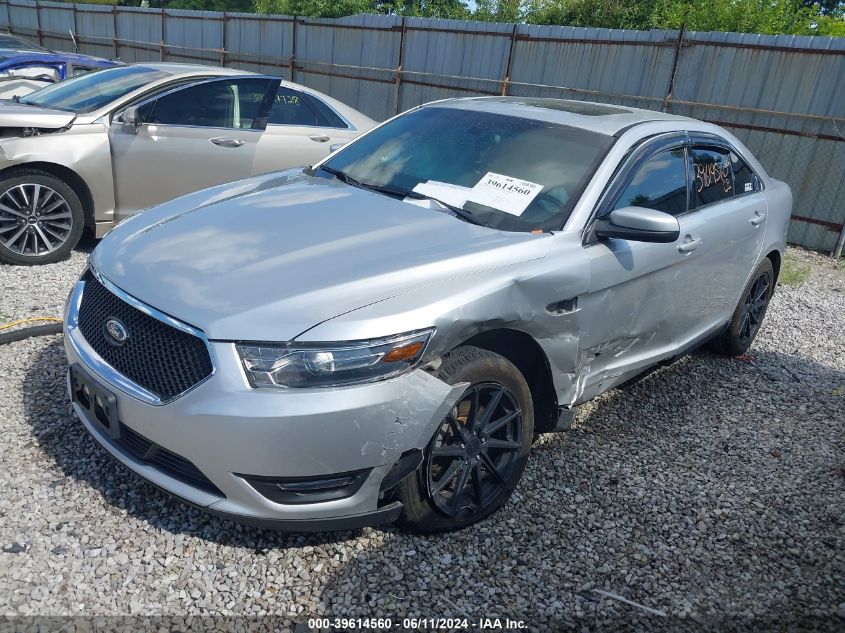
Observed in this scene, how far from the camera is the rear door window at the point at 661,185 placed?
3.57m

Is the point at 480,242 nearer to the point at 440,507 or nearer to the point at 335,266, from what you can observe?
the point at 335,266

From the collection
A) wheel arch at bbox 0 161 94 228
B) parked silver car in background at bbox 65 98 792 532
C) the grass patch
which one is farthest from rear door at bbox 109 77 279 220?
the grass patch

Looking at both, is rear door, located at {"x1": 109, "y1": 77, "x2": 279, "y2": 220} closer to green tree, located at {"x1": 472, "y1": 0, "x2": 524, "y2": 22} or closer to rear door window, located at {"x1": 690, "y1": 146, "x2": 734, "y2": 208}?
rear door window, located at {"x1": 690, "y1": 146, "x2": 734, "y2": 208}

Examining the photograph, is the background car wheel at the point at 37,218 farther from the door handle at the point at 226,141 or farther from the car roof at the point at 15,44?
the car roof at the point at 15,44

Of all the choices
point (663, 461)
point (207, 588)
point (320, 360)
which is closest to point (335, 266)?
point (320, 360)

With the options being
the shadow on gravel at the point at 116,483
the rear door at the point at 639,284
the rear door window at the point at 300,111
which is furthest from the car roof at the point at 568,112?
the rear door window at the point at 300,111

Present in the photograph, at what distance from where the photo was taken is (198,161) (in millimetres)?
6141

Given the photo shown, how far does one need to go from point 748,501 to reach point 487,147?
7.15 ft

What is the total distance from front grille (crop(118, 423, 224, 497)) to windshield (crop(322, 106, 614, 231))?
1.60 m

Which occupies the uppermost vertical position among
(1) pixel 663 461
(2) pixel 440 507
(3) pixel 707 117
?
(3) pixel 707 117

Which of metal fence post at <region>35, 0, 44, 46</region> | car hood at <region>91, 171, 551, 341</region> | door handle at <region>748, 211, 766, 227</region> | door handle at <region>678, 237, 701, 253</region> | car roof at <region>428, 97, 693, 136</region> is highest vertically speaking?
car roof at <region>428, 97, 693, 136</region>

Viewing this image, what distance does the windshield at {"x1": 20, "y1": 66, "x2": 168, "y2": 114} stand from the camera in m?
5.95

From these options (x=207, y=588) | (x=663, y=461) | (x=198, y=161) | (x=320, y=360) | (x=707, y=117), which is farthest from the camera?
(x=707, y=117)

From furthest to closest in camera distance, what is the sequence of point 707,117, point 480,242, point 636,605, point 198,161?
point 707,117 < point 198,161 < point 480,242 < point 636,605
